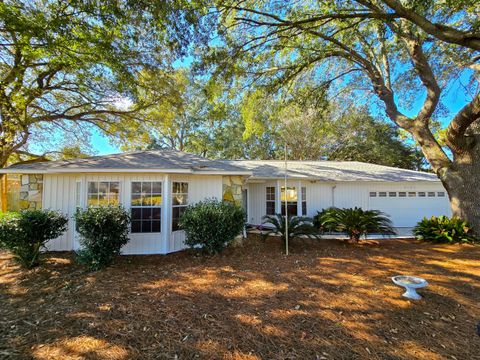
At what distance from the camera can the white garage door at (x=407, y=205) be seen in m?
12.0

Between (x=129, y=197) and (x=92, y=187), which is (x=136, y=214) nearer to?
(x=129, y=197)

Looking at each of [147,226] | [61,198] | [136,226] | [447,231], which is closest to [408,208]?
[447,231]

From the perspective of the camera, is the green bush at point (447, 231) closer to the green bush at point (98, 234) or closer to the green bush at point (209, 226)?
the green bush at point (209, 226)

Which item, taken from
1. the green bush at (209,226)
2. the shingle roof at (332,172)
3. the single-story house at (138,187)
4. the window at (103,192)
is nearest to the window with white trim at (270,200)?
the shingle roof at (332,172)

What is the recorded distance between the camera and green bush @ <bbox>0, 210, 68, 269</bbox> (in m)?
5.27

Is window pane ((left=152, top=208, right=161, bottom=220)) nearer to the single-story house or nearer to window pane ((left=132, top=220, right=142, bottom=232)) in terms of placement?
the single-story house

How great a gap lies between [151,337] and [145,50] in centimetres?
786

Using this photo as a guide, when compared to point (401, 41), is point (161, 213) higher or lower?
lower

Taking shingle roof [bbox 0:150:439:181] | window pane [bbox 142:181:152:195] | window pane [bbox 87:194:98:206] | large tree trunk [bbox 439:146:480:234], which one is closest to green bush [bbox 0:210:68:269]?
window pane [bbox 87:194:98:206]

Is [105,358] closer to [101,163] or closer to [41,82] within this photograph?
[101,163]

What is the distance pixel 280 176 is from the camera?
447 inches

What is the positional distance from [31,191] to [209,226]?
18.1 ft

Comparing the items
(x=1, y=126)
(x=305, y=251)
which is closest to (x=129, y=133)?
(x=1, y=126)

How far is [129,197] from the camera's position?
21.1 ft
